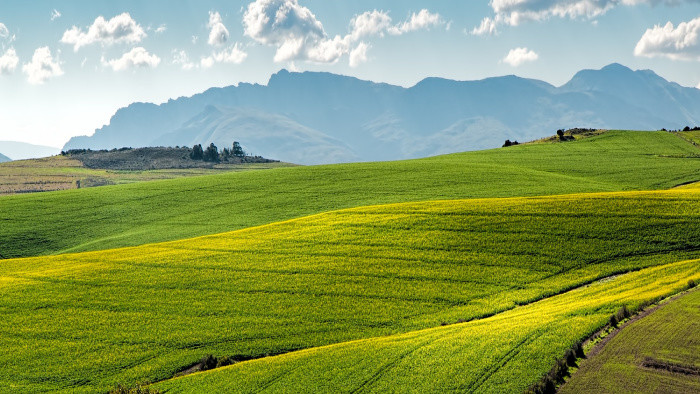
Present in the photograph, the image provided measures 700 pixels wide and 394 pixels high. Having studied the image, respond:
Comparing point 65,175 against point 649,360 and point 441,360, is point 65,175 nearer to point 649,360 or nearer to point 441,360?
point 441,360

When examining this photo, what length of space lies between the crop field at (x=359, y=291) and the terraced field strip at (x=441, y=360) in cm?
10

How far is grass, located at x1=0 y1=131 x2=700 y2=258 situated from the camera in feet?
189

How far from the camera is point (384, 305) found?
30969mm

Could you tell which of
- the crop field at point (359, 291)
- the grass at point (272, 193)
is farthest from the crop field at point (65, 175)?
the crop field at point (359, 291)

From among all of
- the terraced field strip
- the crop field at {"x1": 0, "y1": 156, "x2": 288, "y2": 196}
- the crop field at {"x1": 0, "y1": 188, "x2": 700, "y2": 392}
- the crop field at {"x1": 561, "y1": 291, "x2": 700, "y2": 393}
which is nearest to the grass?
the crop field at {"x1": 0, "y1": 188, "x2": 700, "y2": 392}

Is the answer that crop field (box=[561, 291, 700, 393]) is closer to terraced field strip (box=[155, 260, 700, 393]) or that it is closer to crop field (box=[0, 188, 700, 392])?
terraced field strip (box=[155, 260, 700, 393])

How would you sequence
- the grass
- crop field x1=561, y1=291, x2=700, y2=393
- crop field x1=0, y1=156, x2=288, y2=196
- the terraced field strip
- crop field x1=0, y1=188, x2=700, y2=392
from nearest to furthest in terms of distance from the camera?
crop field x1=561, y1=291, x2=700, y2=393 < the terraced field strip < crop field x1=0, y1=188, x2=700, y2=392 < the grass < crop field x1=0, y1=156, x2=288, y2=196

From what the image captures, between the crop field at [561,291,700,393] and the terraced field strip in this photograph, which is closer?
the crop field at [561,291,700,393]

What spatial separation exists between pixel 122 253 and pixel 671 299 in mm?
37841

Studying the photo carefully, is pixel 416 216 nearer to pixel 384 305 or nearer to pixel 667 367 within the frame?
pixel 384 305

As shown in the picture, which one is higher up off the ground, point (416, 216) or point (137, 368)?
point (416, 216)

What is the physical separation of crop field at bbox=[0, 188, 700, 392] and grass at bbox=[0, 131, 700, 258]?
453 inches

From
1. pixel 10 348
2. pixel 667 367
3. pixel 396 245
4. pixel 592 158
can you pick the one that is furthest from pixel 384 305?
pixel 592 158

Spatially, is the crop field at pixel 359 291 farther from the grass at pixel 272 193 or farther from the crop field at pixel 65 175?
the crop field at pixel 65 175
